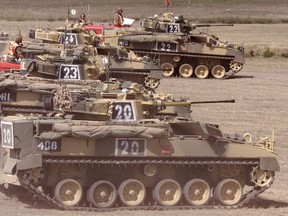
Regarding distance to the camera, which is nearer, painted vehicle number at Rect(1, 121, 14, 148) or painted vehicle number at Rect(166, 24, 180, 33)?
painted vehicle number at Rect(1, 121, 14, 148)

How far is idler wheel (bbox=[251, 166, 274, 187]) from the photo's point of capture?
2066 centimetres

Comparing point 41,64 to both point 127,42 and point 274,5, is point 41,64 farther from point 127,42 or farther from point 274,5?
point 274,5

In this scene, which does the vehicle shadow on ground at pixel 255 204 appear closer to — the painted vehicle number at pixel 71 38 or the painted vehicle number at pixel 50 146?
the painted vehicle number at pixel 50 146

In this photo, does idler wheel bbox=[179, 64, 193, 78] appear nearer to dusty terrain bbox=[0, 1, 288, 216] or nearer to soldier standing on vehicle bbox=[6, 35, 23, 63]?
dusty terrain bbox=[0, 1, 288, 216]

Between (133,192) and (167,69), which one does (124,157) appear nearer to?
(133,192)

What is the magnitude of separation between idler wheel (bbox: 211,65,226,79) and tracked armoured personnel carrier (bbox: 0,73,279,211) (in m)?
21.4

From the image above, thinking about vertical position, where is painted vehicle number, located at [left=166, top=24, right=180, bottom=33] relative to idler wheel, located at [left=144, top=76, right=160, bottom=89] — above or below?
above

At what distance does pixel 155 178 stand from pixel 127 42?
22796 mm

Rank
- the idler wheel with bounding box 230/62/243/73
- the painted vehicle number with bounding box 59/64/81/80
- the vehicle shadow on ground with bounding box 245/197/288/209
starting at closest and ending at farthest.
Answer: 1. the vehicle shadow on ground with bounding box 245/197/288/209
2. the painted vehicle number with bounding box 59/64/81/80
3. the idler wheel with bounding box 230/62/243/73

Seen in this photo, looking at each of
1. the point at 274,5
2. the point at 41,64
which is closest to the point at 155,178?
the point at 41,64

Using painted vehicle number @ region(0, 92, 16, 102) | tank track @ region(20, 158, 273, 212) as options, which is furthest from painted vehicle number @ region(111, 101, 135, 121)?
painted vehicle number @ region(0, 92, 16, 102)

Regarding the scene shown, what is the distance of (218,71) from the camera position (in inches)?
1679

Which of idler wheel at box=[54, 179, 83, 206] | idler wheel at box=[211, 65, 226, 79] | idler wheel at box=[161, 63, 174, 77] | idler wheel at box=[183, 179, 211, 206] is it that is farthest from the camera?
idler wheel at box=[211, 65, 226, 79]

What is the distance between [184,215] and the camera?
19.4 metres
